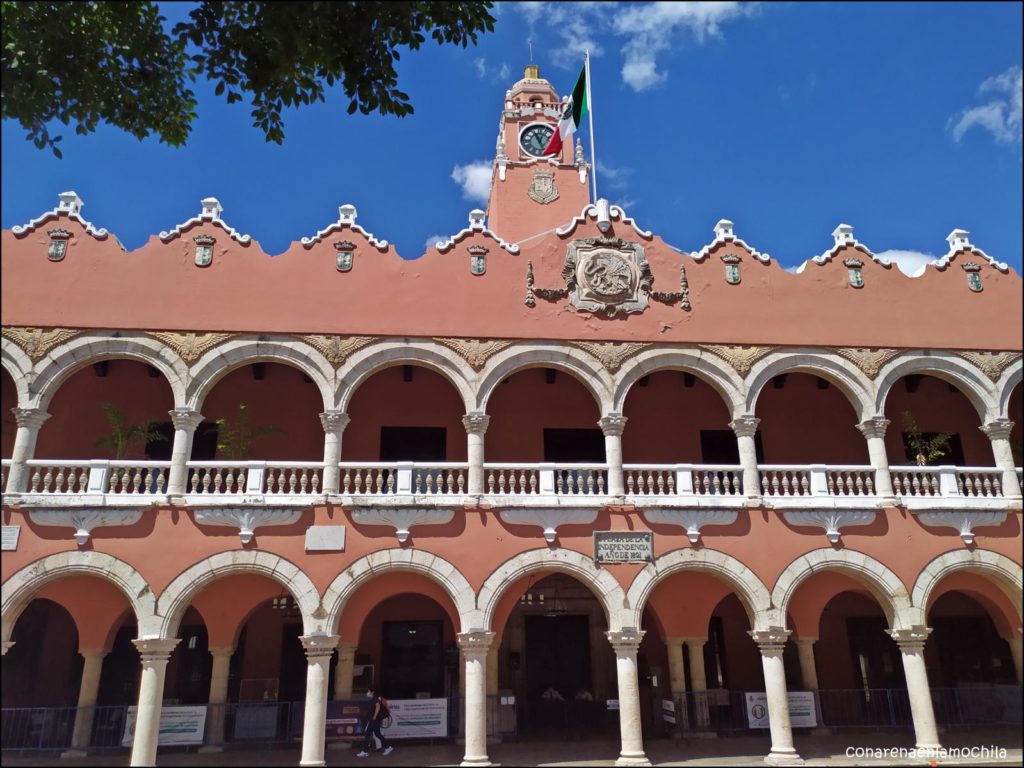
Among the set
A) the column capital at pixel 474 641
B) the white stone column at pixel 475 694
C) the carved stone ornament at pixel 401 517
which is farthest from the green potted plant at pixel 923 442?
the carved stone ornament at pixel 401 517

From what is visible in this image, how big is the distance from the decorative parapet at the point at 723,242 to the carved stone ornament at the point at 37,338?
10.9m

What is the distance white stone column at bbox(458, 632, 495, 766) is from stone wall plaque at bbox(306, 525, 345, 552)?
93.8 inches

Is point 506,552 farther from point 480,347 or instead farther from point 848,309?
point 848,309

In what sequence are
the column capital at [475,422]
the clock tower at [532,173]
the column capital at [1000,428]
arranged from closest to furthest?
the column capital at [475,422] → the column capital at [1000,428] → the clock tower at [532,173]

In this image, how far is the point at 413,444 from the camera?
14.9m

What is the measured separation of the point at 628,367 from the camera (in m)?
13.5

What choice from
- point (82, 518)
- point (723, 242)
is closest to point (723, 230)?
point (723, 242)

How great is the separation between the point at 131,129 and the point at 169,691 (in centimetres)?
1031

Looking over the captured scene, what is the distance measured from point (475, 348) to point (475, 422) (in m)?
1.32

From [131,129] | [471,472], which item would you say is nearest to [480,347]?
[471,472]

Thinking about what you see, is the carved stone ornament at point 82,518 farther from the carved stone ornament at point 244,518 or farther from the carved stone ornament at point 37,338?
the carved stone ornament at point 37,338

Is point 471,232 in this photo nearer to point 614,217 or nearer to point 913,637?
point 614,217

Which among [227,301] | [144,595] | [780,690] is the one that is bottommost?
[780,690]

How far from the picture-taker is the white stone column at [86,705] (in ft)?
40.4
